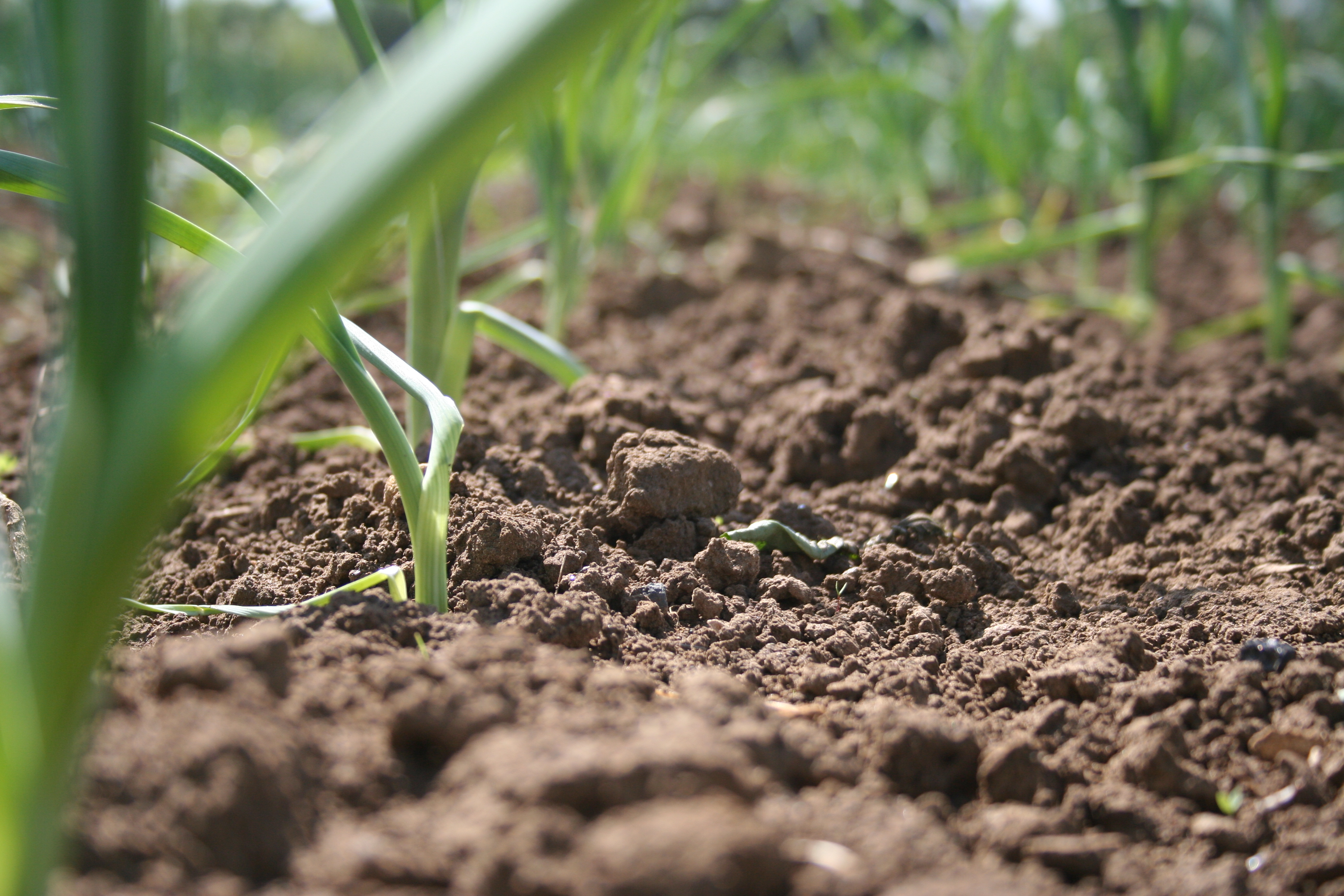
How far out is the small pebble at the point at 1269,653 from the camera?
806 mm

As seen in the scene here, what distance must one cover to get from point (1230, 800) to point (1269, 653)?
0.19 m

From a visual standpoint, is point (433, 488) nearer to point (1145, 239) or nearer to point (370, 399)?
point (370, 399)

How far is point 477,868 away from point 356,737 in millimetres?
157

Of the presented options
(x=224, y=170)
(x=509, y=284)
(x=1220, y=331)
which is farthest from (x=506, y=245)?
(x=1220, y=331)

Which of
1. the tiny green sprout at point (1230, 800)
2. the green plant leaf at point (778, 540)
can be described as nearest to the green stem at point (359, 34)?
the green plant leaf at point (778, 540)

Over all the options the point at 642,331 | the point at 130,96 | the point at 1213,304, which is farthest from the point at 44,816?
the point at 1213,304

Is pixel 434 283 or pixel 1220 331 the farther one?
pixel 1220 331

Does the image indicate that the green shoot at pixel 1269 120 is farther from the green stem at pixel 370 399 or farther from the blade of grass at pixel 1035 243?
the green stem at pixel 370 399

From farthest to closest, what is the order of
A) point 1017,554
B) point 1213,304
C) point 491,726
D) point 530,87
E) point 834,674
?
1. point 1213,304
2. point 1017,554
3. point 834,674
4. point 491,726
5. point 530,87

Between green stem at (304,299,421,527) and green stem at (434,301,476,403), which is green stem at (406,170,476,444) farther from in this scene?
green stem at (304,299,421,527)

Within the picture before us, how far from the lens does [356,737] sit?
23.3 inches

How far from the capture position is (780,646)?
87 centimetres

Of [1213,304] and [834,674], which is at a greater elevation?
[1213,304]

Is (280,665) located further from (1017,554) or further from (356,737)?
(1017,554)
